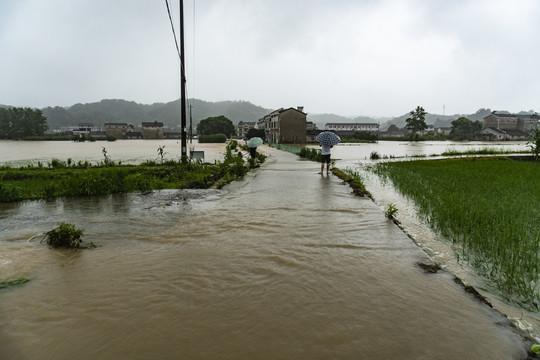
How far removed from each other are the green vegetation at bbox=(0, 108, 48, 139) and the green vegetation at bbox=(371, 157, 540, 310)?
331 feet

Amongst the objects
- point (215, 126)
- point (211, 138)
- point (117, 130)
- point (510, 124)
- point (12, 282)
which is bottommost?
point (12, 282)

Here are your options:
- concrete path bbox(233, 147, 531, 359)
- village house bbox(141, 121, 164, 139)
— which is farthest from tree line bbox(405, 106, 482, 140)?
concrete path bbox(233, 147, 531, 359)

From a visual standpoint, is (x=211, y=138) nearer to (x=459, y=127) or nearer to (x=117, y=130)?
(x=117, y=130)

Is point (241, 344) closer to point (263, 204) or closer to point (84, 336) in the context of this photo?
point (84, 336)

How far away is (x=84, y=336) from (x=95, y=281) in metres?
1.23

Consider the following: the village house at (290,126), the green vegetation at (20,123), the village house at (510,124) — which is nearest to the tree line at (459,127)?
the village house at (510,124)

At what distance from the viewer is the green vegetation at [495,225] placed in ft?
12.9

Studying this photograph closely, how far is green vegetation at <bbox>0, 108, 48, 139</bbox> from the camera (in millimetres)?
83688

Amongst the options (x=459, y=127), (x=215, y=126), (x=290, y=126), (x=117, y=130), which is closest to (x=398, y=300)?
(x=290, y=126)

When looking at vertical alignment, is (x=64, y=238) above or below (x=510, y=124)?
below

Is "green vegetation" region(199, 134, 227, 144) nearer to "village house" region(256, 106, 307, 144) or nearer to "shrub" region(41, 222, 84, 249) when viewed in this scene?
"village house" region(256, 106, 307, 144)

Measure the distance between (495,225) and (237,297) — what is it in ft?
16.3

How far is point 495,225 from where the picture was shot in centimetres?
573

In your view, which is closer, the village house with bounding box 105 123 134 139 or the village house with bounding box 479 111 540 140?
the village house with bounding box 479 111 540 140
